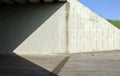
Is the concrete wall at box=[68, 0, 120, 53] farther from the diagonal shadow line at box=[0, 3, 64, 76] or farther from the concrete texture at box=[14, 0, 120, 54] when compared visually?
the diagonal shadow line at box=[0, 3, 64, 76]

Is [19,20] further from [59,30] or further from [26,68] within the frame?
[26,68]

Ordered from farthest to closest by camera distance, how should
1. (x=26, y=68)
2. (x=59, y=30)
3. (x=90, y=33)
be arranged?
(x=59, y=30) → (x=90, y=33) → (x=26, y=68)

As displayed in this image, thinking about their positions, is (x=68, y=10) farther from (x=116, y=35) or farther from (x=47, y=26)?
(x=116, y=35)

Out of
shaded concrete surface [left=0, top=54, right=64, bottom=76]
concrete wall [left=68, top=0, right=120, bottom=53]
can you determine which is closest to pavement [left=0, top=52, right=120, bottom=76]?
shaded concrete surface [left=0, top=54, right=64, bottom=76]

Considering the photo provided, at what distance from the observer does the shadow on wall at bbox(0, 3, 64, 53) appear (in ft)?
101

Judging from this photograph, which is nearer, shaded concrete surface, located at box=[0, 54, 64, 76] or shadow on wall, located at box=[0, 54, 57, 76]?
shadow on wall, located at box=[0, 54, 57, 76]

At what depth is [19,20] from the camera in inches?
1230

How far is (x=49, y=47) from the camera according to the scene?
3072cm

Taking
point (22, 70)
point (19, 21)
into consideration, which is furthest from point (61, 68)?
point (19, 21)

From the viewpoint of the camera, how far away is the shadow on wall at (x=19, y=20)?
30.9 metres

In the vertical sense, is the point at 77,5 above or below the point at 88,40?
above

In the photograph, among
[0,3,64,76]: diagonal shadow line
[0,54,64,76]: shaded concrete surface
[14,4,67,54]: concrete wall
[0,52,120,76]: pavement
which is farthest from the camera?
[0,3,64,76]: diagonal shadow line

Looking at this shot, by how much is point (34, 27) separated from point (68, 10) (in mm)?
3089

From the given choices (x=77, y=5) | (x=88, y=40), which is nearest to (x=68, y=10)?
(x=77, y=5)
